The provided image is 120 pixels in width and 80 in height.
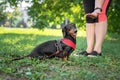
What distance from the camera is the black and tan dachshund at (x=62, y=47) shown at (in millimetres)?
6375

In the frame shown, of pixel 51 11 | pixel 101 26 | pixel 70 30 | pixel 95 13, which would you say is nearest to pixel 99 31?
pixel 101 26

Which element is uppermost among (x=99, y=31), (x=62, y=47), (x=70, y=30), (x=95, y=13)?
(x=95, y=13)

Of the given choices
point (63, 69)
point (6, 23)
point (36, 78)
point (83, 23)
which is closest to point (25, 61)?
point (63, 69)

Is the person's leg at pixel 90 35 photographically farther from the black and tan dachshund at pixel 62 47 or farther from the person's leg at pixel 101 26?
the black and tan dachshund at pixel 62 47

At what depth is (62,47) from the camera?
6.43 m

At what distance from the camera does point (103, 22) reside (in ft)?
23.2

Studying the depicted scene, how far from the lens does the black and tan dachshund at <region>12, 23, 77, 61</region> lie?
638cm

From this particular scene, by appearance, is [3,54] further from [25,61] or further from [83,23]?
[83,23]

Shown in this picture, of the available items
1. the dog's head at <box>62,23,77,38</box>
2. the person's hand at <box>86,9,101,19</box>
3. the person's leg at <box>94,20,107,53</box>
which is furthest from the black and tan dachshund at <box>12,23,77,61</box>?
the person's leg at <box>94,20,107,53</box>

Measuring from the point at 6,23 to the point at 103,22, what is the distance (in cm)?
3955

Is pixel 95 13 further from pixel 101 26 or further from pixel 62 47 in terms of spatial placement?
pixel 62 47

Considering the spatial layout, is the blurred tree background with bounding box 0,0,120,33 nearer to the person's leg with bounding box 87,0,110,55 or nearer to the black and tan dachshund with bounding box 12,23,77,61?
the person's leg with bounding box 87,0,110,55

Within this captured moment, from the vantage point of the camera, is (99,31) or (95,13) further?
(99,31)

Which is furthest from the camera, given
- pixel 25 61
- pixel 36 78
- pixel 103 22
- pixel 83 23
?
pixel 83 23
